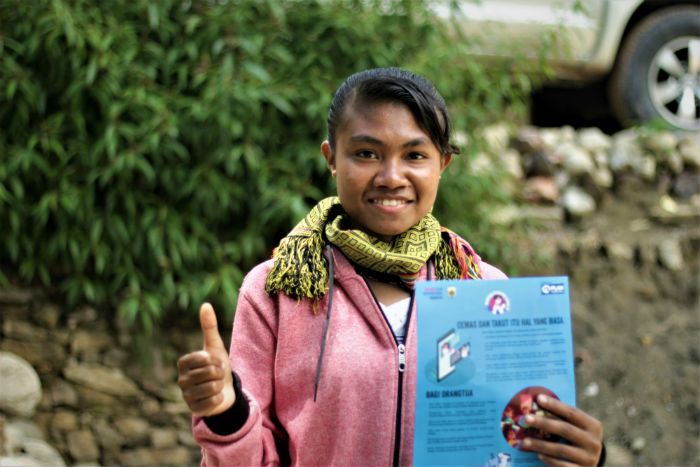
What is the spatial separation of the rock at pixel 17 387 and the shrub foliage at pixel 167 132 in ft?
1.41

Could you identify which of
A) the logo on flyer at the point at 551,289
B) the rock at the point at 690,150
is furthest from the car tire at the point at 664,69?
the logo on flyer at the point at 551,289

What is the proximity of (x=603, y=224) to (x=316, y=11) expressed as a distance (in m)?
2.18

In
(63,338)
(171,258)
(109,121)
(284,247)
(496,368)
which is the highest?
(109,121)

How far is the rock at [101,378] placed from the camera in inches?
132

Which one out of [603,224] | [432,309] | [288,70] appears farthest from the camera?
[603,224]

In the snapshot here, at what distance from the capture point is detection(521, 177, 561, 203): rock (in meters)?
4.00

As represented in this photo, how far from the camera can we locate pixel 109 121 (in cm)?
314

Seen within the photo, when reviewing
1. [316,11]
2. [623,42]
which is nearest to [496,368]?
[316,11]

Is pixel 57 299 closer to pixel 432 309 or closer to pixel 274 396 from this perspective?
pixel 274 396

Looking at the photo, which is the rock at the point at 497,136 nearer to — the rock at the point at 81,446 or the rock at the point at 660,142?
the rock at the point at 660,142


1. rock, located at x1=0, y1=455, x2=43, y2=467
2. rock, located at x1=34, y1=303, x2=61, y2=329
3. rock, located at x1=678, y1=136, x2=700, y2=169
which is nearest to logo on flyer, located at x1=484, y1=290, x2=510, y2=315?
rock, located at x1=0, y1=455, x2=43, y2=467

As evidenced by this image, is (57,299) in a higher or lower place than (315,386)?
higher

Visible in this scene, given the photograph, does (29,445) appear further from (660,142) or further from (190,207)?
(660,142)

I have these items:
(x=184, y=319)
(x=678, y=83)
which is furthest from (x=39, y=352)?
(x=678, y=83)
